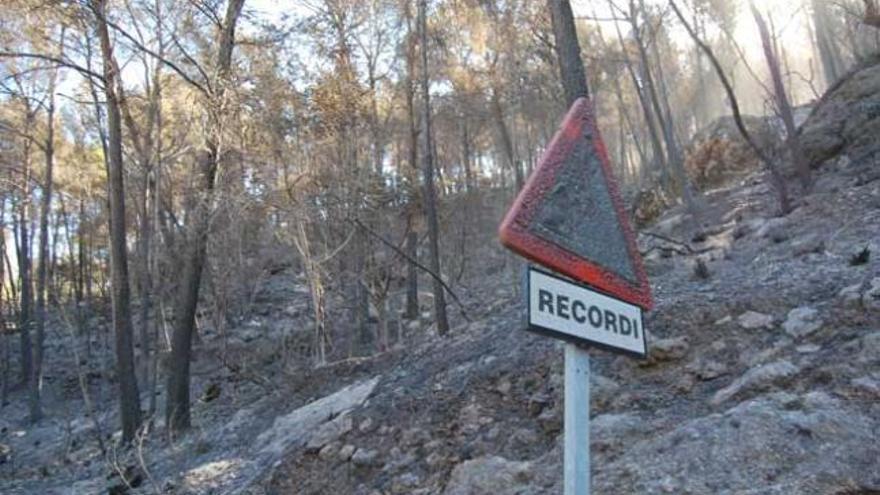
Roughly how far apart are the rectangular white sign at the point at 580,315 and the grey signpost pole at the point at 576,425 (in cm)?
7

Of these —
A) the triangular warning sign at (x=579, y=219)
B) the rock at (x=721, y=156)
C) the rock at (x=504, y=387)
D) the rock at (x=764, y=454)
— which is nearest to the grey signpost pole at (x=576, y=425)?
the triangular warning sign at (x=579, y=219)

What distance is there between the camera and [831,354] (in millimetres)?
4207

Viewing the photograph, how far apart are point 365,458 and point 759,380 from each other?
2754 millimetres

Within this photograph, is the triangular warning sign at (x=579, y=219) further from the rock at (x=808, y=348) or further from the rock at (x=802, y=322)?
the rock at (x=802, y=322)

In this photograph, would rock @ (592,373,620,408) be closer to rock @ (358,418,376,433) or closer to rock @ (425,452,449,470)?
rock @ (425,452,449,470)

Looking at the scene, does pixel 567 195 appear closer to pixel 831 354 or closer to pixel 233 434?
pixel 831 354

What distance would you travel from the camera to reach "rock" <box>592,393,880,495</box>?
3.22 meters

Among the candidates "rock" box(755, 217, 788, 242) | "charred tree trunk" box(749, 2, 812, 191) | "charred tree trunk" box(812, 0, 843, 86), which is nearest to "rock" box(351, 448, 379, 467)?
"rock" box(755, 217, 788, 242)

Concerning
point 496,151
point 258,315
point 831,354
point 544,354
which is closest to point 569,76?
point 544,354

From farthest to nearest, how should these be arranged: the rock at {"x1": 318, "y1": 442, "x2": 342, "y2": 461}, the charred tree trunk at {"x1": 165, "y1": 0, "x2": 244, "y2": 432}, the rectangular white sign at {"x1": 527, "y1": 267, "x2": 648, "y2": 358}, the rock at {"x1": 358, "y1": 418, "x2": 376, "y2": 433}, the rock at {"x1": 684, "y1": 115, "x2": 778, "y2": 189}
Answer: the rock at {"x1": 684, "y1": 115, "x2": 778, "y2": 189} < the charred tree trunk at {"x1": 165, "y1": 0, "x2": 244, "y2": 432} < the rock at {"x1": 358, "y1": 418, "x2": 376, "y2": 433} < the rock at {"x1": 318, "y1": 442, "x2": 342, "y2": 461} < the rectangular white sign at {"x1": 527, "y1": 267, "x2": 648, "y2": 358}

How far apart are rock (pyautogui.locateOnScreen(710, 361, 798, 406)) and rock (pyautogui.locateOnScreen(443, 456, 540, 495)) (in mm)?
1189

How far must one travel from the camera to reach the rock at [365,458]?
5273mm

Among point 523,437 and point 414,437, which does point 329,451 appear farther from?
point 523,437

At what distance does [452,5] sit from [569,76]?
6730 millimetres
